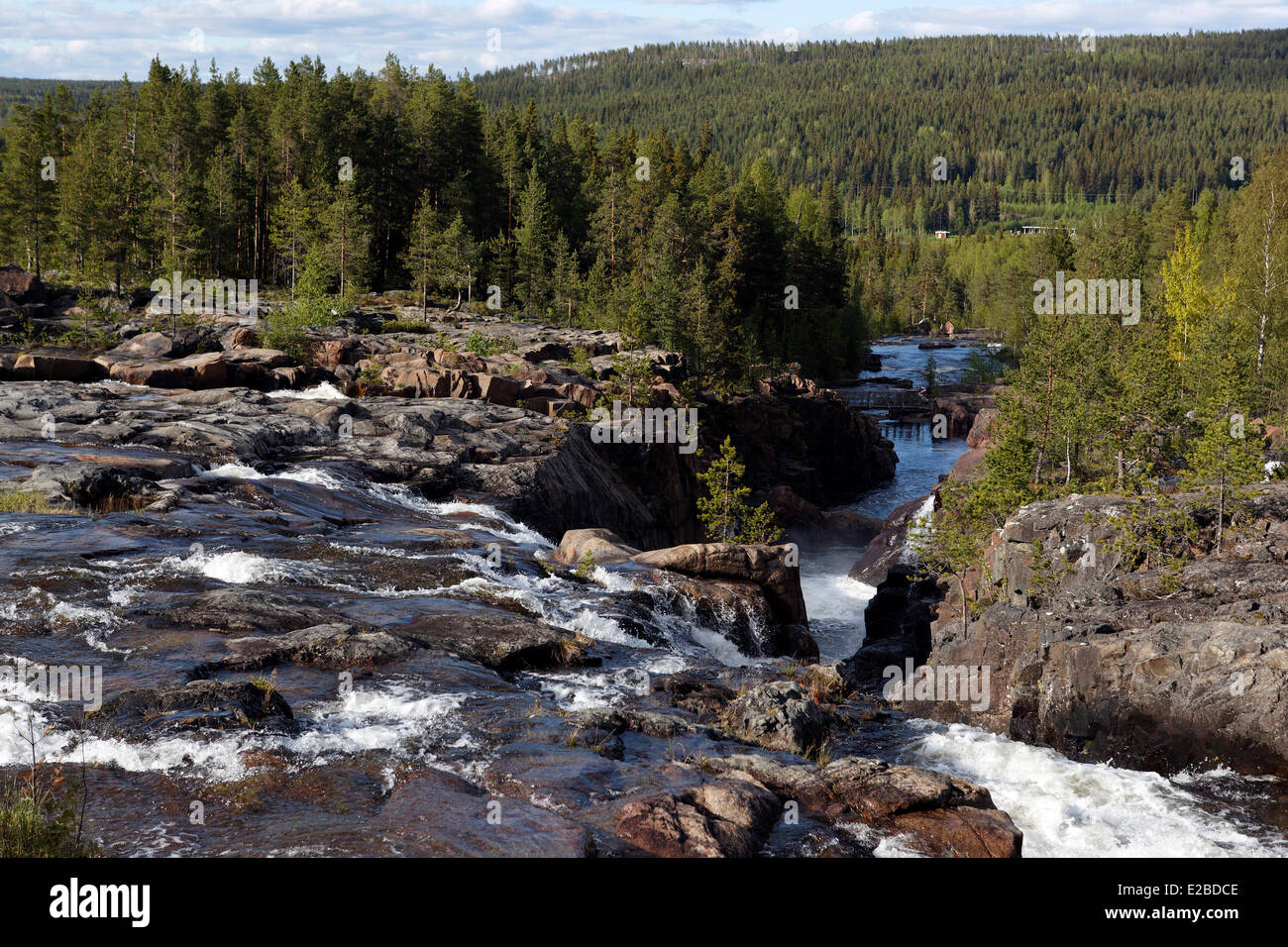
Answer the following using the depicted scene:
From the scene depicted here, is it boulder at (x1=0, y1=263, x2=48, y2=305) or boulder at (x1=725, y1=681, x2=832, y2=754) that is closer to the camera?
boulder at (x1=725, y1=681, x2=832, y2=754)

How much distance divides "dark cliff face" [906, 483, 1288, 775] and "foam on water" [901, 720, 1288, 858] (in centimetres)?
291

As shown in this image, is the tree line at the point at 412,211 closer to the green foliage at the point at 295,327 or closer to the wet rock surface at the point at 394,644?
the green foliage at the point at 295,327

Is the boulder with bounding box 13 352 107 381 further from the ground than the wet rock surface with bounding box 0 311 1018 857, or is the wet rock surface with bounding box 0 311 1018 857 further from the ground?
the boulder with bounding box 13 352 107 381

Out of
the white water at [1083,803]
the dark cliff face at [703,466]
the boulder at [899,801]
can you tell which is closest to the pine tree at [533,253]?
the dark cliff face at [703,466]

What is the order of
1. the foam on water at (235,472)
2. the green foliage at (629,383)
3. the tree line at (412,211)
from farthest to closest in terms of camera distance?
the tree line at (412,211)
the green foliage at (629,383)
the foam on water at (235,472)

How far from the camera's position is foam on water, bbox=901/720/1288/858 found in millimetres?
14992

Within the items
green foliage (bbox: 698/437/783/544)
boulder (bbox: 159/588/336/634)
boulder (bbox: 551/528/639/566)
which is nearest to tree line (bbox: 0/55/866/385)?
green foliage (bbox: 698/437/783/544)

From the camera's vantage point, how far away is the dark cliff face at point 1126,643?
20.8m

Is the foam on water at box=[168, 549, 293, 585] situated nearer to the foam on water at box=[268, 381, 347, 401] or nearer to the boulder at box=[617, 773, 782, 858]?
the boulder at box=[617, 773, 782, 858]

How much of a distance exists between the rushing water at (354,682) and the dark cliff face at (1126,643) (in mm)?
1791

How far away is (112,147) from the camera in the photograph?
278 feet

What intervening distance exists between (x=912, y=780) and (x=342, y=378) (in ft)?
124

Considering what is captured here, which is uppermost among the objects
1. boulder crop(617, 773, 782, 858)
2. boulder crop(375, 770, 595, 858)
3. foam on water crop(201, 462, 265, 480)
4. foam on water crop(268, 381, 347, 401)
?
foam on water crop(268, 381, 347, 401)
